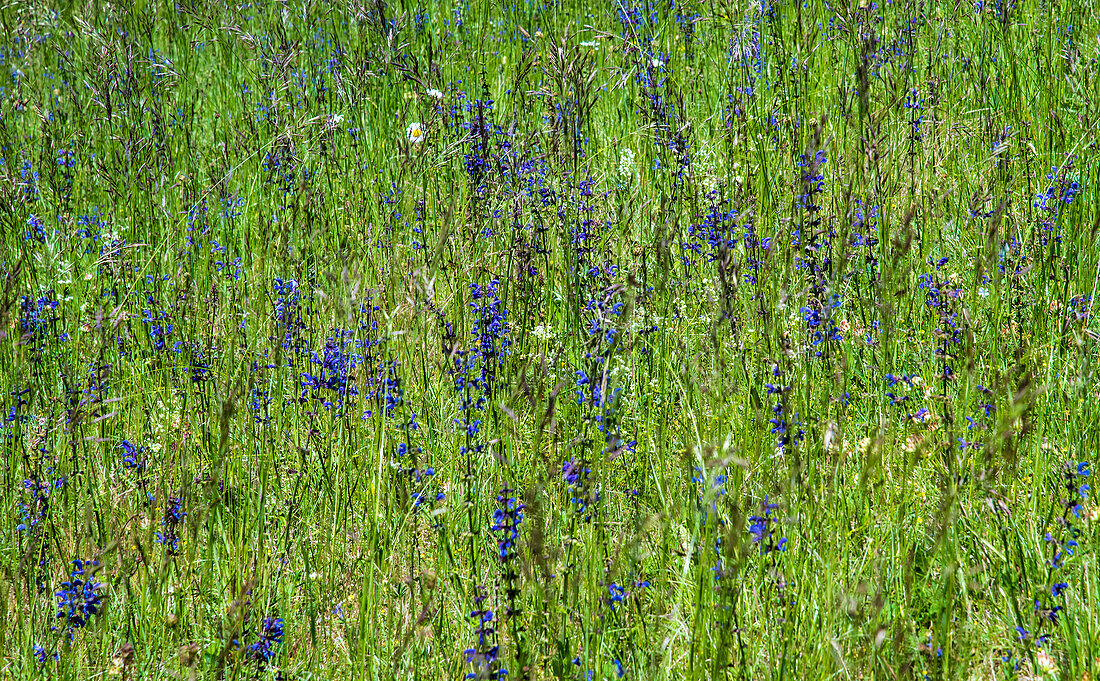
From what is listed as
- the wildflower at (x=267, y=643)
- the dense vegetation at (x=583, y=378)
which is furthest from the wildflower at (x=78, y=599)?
the wildflower at (x=267, y=643)

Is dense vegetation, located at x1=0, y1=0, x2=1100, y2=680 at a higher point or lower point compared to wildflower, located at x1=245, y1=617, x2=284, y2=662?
higher

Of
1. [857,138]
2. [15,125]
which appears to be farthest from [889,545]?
[15,125]

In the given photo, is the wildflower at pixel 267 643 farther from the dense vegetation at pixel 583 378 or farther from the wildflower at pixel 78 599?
the wildflower at pixel 78 599

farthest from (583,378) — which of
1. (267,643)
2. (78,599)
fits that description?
(78,599)

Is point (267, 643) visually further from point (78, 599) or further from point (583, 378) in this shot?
point (583, 378)

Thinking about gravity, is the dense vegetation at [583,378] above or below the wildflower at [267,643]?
above

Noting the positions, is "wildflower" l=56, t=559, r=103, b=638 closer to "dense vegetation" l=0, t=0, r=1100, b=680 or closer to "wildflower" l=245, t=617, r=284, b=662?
"dense vegetation" l=0, t=0, r=1100, b=680

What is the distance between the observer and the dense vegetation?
1.68 m

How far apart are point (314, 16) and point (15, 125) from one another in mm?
1751

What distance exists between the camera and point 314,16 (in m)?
5.49

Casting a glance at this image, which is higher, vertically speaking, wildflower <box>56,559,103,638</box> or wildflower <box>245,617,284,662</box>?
wildflower <box>56,559,103,638</box>

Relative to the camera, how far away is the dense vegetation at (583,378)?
1.68 metres

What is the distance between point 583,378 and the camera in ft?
7.27

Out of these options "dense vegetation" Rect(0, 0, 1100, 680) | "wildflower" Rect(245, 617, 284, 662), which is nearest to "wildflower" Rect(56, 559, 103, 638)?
"dense vegetation" Rect(0, 0, 1100, 680)
